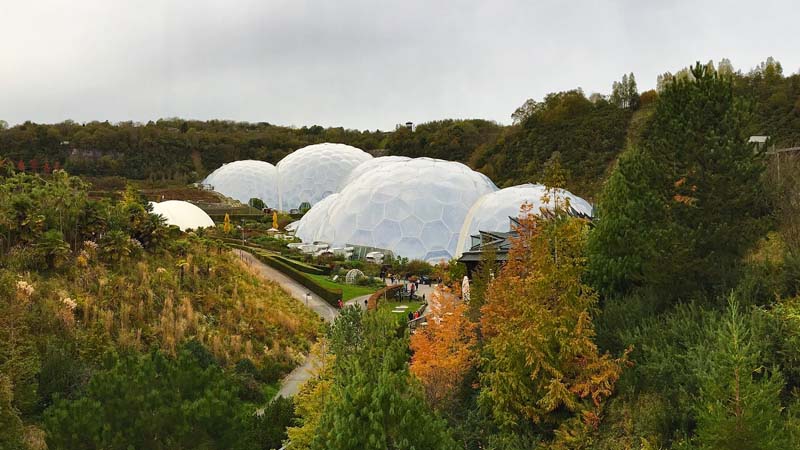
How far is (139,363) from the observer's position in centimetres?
870

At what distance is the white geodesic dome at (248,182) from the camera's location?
7538 centimetres

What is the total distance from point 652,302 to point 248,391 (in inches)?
418

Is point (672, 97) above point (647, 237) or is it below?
above

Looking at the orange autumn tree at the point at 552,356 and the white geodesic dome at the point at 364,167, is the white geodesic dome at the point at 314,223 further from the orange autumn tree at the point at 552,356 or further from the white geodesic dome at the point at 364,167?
the orange autumn tree at the point at 552,356

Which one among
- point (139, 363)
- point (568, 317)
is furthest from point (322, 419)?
point (568, 317)

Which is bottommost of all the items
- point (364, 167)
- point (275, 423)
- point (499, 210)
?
point (275, 423)

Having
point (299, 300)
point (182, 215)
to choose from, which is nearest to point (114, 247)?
point (299, 300)

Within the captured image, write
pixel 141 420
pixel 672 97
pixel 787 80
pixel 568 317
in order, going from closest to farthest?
pixel 141 420 → pixel 568 317 → pixel 672 97 → pixel 787 80

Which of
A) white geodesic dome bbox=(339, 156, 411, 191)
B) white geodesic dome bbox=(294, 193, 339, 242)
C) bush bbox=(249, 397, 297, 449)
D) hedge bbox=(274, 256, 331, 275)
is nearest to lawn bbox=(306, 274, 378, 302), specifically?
hedge bbox=(274, 256, 331, 275)

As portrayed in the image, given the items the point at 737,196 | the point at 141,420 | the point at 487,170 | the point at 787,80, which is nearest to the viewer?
the point at 141,420

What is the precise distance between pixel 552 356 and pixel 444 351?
3.40 meters

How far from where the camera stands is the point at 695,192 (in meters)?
12.6

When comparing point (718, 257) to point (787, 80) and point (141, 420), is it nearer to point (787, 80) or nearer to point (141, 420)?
point (141, 420)

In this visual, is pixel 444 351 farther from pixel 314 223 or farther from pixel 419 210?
pixel 314 223
